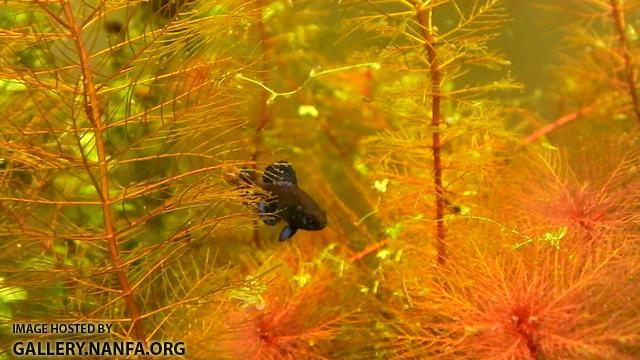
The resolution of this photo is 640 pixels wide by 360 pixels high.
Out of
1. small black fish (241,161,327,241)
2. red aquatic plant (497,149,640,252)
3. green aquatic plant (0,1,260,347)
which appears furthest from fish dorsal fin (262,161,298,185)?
red aquatic plant (497,149,640,252)

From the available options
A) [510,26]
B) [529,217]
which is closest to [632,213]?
[529,217]

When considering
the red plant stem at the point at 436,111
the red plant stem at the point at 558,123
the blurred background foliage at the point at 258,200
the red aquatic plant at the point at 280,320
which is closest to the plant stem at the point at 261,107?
the blurred background foliage at the point at 258,200

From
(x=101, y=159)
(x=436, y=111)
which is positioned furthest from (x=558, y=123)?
(x=101, y=159)

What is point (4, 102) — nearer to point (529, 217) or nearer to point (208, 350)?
point (208, 350)

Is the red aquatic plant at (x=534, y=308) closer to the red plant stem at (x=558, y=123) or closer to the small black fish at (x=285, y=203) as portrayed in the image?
the small black fish at (x=285, y=203)

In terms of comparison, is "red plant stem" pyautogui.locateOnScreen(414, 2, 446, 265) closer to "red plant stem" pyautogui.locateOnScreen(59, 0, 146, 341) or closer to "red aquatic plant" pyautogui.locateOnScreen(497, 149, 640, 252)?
"red aquatic plant" pyautogui.locateOnScreen(497, 149, 640, 252)

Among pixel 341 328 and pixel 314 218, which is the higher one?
pixel 314 218

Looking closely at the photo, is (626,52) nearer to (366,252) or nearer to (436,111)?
(436,111)
